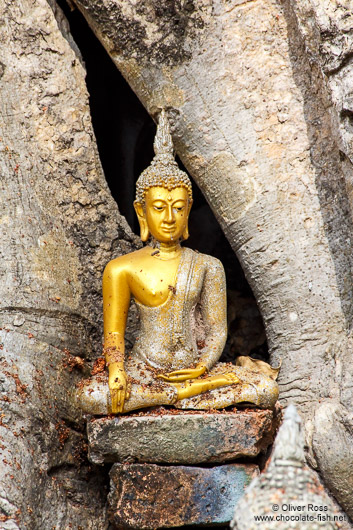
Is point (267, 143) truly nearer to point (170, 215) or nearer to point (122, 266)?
point (170, 215)

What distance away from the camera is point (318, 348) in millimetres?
3672

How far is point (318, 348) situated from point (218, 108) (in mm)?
1267

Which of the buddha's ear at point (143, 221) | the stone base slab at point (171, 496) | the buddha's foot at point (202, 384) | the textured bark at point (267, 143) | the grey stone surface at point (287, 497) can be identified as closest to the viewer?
the grey stone surface at point (287, 497)

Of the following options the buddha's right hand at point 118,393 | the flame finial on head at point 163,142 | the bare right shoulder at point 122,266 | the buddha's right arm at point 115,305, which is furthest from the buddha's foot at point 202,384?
the flame finial on head at point 163,142

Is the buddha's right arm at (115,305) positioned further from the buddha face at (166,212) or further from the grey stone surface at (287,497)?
the grey stone surface at (287,497)

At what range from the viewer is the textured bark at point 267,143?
12.1ft

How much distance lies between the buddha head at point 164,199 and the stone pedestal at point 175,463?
0.79m

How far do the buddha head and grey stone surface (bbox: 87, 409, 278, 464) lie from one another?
807 millimetres

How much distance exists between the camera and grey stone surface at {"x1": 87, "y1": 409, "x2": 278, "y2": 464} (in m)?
3.12

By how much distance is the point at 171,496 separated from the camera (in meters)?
3.09

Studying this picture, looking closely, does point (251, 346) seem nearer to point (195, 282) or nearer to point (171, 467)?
point (195, 282)

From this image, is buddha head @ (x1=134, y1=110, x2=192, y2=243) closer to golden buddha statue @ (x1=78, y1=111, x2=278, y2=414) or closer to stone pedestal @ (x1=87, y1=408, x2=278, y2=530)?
golden buddha statue @ (x1=78, y1=111, x2=278, y2=414)

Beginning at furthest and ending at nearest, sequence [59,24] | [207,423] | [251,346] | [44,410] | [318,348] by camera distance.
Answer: [251,346], [59,24], [318,348], [44,410], [207,423]

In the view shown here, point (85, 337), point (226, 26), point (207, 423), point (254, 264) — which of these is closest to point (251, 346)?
point (254, 264)
